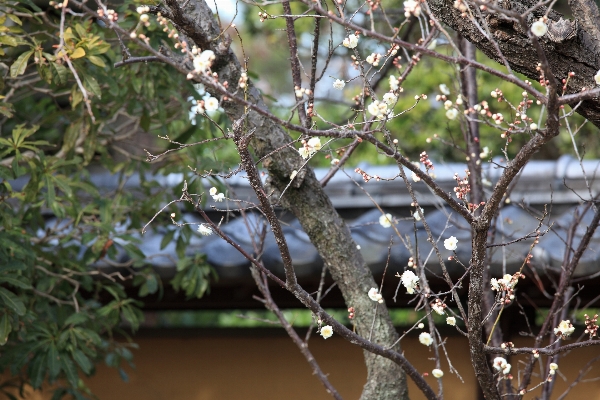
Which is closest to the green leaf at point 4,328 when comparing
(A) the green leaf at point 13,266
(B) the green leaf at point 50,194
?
(A) the green leaf at point 13,266

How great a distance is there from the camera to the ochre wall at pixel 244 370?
3.95m

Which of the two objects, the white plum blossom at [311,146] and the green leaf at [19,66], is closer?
the white plum blossom at [311,146]

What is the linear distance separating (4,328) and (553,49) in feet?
7.88

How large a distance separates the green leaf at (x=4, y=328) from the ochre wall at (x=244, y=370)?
169 centimetres

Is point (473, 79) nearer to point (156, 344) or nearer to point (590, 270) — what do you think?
point (590, 270)

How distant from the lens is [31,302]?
311 centimetres

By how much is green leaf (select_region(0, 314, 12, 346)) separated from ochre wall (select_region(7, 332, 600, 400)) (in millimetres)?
1689

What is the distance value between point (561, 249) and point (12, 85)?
292 centimetres

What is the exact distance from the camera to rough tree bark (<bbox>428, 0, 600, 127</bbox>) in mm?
1610

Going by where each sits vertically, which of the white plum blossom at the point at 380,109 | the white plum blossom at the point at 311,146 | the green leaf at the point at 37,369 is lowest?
the green leaf at the point at 37,369

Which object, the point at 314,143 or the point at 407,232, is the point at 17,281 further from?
the point at 407,232

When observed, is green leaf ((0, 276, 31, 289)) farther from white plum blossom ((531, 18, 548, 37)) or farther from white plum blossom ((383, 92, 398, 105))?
white plum blossom ((531, 18, 548, 37))

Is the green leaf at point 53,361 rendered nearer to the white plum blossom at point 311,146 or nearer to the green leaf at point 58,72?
the green leaf at point 58,72

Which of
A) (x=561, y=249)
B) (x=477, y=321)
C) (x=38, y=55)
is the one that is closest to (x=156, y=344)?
(x=38, y=55)
